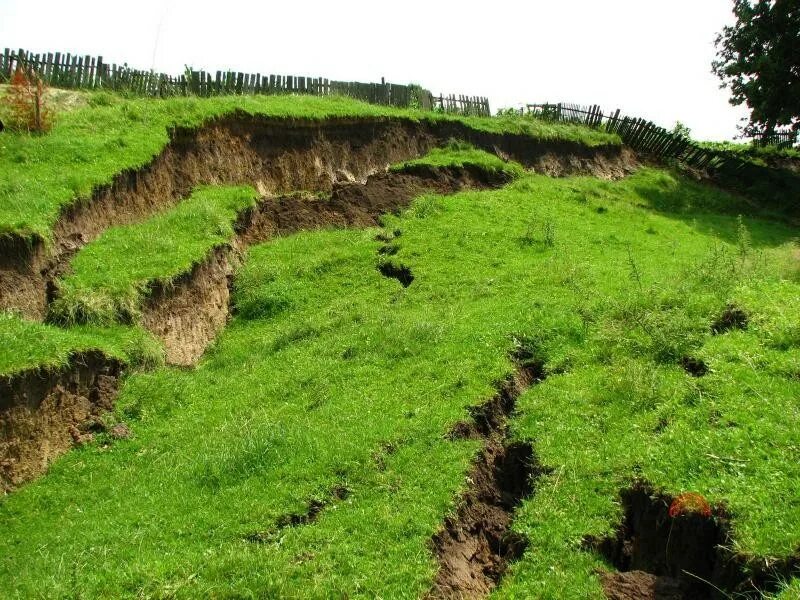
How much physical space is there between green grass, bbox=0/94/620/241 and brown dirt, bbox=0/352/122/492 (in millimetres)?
3003

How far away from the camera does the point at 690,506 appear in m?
7.82

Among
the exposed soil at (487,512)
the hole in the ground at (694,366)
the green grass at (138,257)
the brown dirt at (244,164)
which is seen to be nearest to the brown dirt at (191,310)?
the green grass at (138,257)

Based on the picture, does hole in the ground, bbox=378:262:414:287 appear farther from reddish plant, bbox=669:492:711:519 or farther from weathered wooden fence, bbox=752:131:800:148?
weathered wooden fence, bbox=752:131:800:148

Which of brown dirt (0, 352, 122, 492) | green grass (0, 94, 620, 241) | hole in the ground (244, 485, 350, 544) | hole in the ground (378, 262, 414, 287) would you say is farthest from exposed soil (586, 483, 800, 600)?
green grass (0, 94, 620, 241)

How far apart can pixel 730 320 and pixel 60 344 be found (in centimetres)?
1031

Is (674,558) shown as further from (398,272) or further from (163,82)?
(163,82)

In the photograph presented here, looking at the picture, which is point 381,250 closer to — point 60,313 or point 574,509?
point 60,313

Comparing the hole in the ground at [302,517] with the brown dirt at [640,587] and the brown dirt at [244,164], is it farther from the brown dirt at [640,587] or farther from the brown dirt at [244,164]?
the brown dirt at [244,164]

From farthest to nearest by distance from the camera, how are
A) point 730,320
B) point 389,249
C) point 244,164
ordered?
point 244,164
point 389,249
point 730,320

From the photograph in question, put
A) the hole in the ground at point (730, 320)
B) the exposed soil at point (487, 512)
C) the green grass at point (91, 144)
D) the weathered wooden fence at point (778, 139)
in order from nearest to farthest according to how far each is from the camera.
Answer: the exposed soil at point (487, 512)
the hole in the ground at point (730, 320)
the green grass at point (91, 144)
the weathered wooden fence at point (778, 139)

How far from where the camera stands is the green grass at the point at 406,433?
8133 mm

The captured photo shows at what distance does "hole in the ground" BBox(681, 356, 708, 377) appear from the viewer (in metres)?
10.8

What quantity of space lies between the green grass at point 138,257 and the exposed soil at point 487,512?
6966 mm

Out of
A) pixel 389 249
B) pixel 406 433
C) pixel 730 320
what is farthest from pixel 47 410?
pixel 730 320
